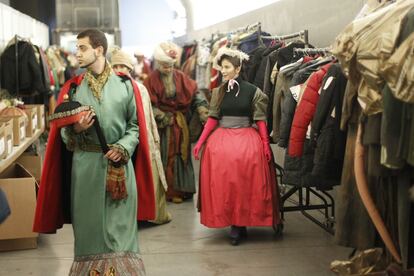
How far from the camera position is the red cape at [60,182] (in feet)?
10.7

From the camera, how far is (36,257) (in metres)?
4.23

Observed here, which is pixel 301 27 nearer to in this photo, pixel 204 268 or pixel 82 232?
pixel 204 268

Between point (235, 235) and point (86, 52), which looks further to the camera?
point (235, 235)

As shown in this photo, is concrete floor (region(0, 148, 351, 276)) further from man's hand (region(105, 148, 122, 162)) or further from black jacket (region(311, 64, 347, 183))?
man's hand (region(105, 148, 122, 162))

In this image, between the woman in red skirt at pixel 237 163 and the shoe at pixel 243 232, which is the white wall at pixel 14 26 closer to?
the woman in red skirt at pixel 237 163

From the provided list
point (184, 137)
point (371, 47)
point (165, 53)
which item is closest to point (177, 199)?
point (184, 137)

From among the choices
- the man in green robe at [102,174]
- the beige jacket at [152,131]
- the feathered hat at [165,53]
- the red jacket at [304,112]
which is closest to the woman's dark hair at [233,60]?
the beige jacket at [152,131]

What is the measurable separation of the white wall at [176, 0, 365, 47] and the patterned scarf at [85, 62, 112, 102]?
224cm

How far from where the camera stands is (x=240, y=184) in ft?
14.3

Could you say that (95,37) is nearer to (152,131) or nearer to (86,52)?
(86,52)

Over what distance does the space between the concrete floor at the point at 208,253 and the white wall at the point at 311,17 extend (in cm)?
166

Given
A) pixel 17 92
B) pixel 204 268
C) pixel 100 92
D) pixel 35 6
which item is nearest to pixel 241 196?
pixel 204 268

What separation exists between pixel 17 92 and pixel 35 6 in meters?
7.13

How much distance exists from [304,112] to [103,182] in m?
1.28
